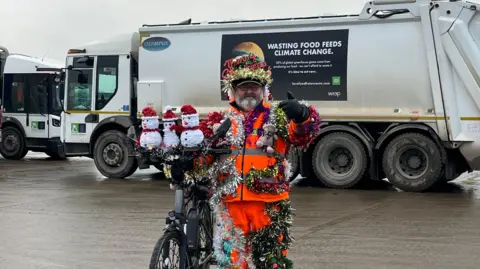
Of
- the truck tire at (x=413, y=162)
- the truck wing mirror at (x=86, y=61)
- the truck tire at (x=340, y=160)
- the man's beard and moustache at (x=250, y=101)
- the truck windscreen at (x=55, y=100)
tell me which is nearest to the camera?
the man's beard and moustache at (x=250, y=101)

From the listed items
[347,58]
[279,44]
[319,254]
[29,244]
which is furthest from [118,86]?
[319,254]

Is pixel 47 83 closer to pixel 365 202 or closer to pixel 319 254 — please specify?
pixel 365 202

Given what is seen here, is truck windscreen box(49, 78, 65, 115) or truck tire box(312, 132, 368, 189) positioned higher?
truck windscreen box(49, 78, 65, 115)

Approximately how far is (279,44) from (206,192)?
26.7ft

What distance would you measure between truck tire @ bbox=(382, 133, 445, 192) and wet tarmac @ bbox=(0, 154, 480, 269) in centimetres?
24

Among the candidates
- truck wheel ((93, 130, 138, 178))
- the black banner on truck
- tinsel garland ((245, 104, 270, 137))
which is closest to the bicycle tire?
tinsel garland ((245, 104, 270, 137))

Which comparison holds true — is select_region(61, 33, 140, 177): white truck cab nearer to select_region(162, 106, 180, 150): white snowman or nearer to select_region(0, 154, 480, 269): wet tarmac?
select_region(0, 154, 480, 269): wet tarmac

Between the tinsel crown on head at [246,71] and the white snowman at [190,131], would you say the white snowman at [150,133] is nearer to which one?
the white snowman at [190,131]

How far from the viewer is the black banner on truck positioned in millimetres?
12305

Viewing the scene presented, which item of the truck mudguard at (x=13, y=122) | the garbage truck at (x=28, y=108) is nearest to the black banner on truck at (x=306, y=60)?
the garbage truck at (x=28, y=108)

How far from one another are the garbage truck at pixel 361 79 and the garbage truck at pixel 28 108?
6131 millimetres

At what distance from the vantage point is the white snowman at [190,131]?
4.62 metres

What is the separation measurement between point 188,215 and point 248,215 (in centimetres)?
44

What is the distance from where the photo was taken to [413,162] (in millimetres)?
11867
